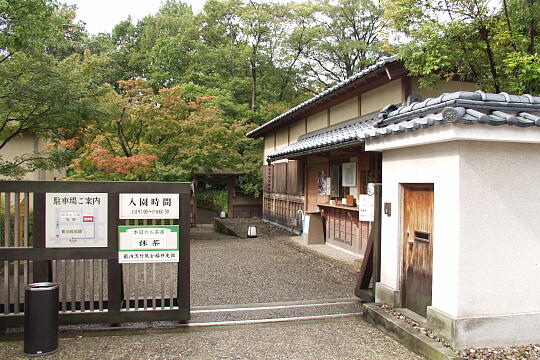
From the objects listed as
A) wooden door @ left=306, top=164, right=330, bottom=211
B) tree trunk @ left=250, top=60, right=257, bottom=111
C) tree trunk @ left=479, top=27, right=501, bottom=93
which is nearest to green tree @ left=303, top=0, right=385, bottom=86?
tree trunk @ left=250, top=60, right=257, bottom=111

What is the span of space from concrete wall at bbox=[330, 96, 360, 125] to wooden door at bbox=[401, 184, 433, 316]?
6004mm

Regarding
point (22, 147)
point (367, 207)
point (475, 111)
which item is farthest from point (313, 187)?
point (22, 147)

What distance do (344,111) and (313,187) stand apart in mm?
3059

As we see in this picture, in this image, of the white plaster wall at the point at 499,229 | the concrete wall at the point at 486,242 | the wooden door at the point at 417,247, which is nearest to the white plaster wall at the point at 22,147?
the wooden door at the point at 417,247

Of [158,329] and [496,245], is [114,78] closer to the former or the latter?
[158,329]

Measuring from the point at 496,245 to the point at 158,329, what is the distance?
166 inches

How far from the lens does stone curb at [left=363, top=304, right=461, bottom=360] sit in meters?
4.24

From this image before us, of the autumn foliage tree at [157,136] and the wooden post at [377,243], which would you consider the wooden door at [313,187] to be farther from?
the wooden post at [377,243]

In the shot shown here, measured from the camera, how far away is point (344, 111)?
39.0ft

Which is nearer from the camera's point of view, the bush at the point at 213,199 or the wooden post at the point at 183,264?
the wooden post at the point at 183,264

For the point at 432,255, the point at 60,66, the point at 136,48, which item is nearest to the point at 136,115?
the point at 60,66

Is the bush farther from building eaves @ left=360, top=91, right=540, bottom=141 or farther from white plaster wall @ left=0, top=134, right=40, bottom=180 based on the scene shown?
building eaves @ left=360, top=91, right=540, bottom=141

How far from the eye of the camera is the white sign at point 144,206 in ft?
17.5

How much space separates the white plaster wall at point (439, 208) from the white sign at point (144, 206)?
299 cm
